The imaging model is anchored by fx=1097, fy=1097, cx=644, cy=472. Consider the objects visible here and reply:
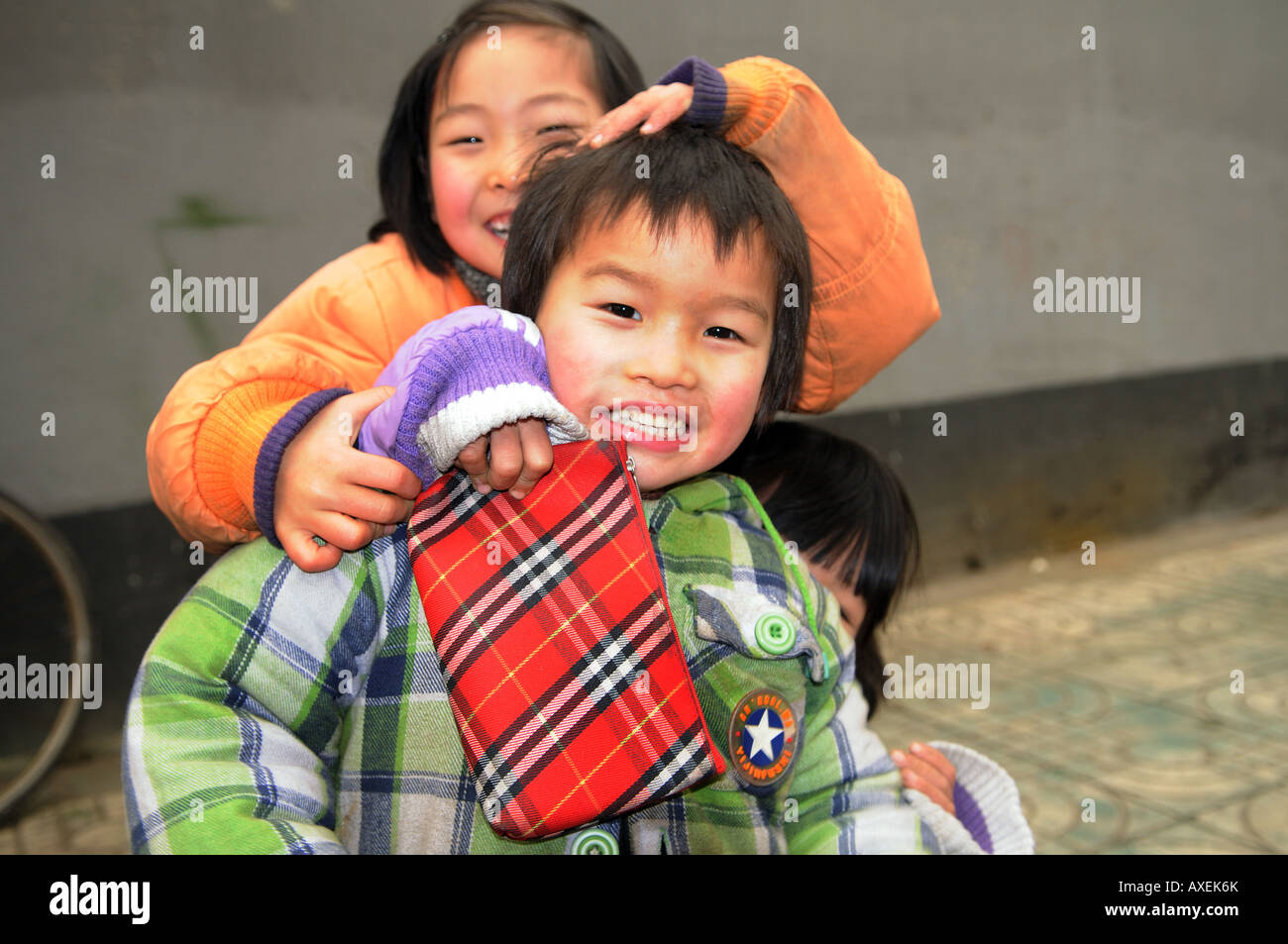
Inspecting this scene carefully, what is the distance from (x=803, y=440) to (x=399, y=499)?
0.60m

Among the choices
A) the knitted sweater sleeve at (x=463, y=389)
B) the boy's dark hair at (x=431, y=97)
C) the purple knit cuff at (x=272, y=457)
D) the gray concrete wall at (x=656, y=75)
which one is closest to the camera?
the knitted sweater sleeve at (x=463, y=389)

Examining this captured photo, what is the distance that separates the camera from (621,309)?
3.00 feet

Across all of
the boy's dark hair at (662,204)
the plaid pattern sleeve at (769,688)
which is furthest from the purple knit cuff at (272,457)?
the plaid pattern sleeve at (769,688)

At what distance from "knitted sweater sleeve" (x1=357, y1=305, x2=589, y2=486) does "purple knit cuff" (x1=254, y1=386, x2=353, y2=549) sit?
77 millimetres

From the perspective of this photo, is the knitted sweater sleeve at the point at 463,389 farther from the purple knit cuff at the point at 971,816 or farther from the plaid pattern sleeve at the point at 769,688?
the purple knit cuff at the point at 971,816

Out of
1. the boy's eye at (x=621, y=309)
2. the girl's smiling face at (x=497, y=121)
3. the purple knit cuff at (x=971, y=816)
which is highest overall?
the girl's smiling face at (x=497, y=121)

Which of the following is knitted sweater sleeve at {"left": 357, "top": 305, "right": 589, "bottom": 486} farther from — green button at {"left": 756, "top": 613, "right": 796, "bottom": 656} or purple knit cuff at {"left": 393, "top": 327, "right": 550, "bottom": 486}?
green button at {"left": 756, "top": 613, "right": 796, "bottom": 656}

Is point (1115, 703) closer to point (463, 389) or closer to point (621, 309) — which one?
point (621, 309)

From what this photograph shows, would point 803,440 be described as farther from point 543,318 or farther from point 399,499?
point 399,499

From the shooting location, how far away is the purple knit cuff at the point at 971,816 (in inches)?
44.5

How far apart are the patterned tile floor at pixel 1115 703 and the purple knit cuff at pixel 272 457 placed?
1796 millimetres

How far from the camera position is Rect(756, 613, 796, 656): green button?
909 mm

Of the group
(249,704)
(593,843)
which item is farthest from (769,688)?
(249,704)
